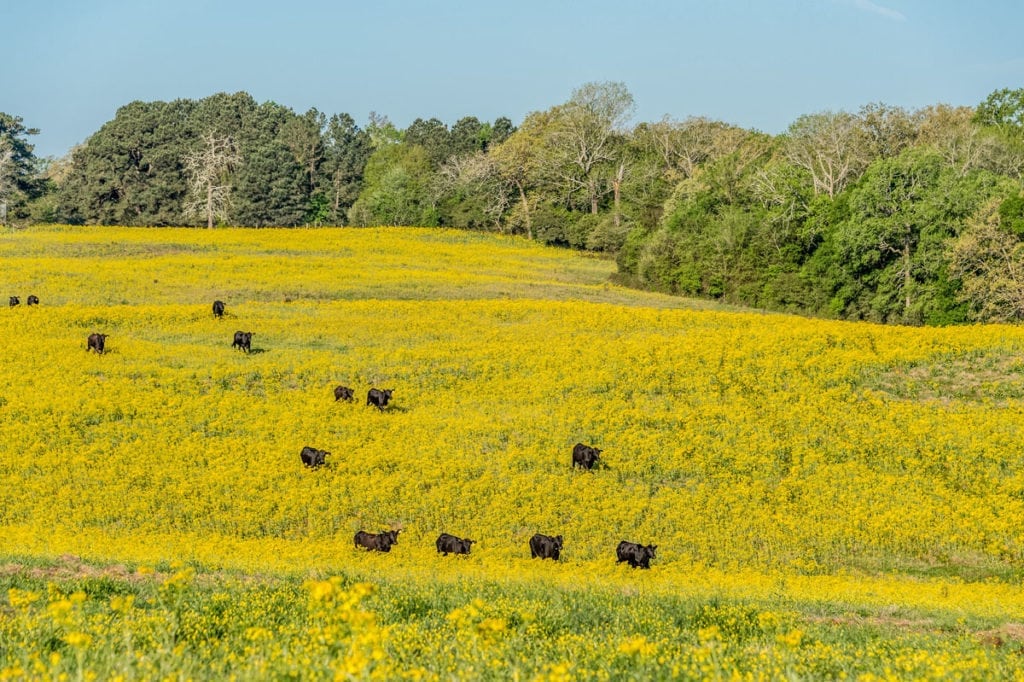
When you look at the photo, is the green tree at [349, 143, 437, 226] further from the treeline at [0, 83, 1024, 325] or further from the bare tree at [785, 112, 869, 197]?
the bare tree at [785, 112, 869, 197]

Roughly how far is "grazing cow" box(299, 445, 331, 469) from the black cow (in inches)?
288

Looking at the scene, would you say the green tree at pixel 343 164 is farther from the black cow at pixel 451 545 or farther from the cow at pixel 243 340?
the black cow at pixel 451 545

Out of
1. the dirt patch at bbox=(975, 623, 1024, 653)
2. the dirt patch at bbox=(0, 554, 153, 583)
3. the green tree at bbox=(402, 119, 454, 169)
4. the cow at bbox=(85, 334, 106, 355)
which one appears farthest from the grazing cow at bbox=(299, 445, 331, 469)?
the green tree at bbox=(402, 119, 454, 169)

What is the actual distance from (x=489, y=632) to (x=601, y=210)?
371 ft

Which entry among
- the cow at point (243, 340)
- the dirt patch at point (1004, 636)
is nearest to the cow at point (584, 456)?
the dirt patch at point (1004, 636)

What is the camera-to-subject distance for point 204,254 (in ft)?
268

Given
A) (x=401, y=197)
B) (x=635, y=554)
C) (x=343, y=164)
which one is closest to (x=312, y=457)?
(x=635, y=554)

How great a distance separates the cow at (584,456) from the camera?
93.0ft

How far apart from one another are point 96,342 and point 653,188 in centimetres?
8267

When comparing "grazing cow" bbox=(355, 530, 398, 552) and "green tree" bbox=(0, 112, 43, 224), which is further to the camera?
"green tree" bbox=(0, 112, 43, 224)

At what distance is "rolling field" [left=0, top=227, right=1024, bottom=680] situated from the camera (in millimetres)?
8953

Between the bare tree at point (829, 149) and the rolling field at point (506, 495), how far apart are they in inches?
1560

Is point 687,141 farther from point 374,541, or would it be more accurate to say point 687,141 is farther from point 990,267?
point 374,541

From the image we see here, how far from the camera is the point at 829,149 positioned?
291 feet
